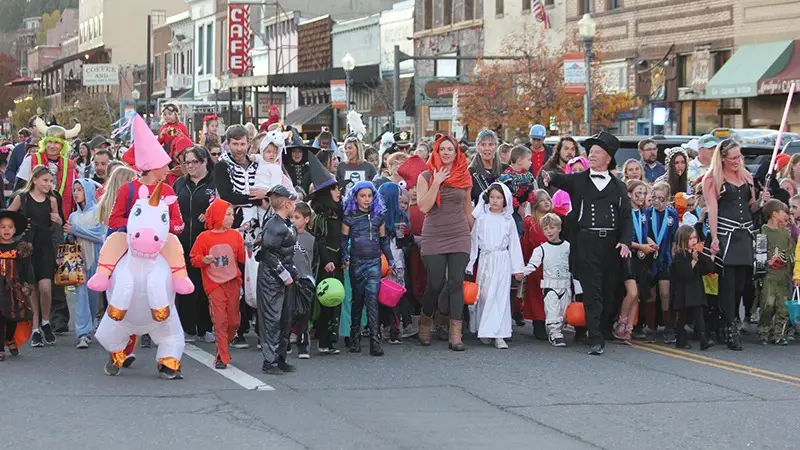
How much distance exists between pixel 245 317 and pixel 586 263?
10.9 ft

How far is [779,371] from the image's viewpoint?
1199cm

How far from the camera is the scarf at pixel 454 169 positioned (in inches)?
516

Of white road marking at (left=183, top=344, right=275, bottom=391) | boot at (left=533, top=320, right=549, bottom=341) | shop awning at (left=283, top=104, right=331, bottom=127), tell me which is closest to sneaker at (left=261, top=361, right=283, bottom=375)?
white road marking at (left=183, top=344, right=275, bottom=391)

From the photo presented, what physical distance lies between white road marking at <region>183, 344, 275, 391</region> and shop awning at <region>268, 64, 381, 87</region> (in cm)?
4142

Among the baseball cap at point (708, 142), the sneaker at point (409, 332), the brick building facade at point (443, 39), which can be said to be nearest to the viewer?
the sneaker at point (409, 332)

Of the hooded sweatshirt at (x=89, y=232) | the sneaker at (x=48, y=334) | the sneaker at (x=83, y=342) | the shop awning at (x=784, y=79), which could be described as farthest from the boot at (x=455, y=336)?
the shop awning at (x=784, y=79)

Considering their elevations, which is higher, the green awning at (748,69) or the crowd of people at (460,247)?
the green awning at (748,69)

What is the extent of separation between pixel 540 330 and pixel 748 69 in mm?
20594

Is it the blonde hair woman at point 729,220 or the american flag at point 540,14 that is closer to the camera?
the blonde hair woman at point 729,220

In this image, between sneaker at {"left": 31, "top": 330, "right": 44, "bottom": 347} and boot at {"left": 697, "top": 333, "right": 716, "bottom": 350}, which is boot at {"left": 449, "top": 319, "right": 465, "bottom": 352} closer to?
boot at {"left": 697, "top": 333, "right": 716, "bottom": 350}

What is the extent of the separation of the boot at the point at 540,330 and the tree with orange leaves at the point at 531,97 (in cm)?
2320

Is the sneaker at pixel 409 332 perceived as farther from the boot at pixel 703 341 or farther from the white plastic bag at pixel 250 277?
the boot at pixel 703 341

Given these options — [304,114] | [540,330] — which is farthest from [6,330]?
[304,114]

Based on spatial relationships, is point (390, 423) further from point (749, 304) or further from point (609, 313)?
point (749, 304)
